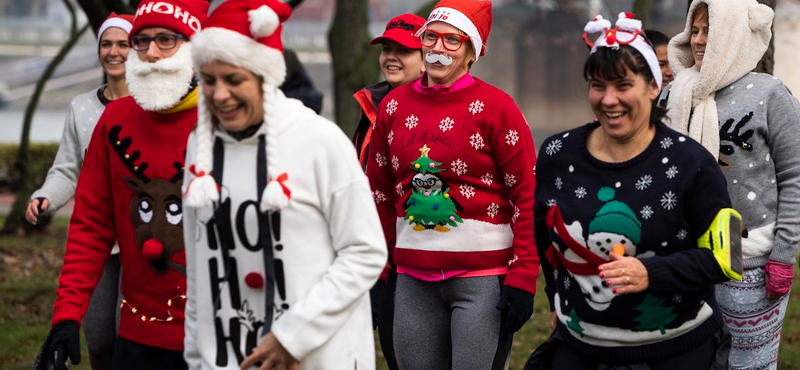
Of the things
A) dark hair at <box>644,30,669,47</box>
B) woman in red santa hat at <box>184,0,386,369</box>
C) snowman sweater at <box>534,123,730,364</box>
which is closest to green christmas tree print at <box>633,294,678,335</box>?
snowman sweater at <box>534,123,730,364</box>

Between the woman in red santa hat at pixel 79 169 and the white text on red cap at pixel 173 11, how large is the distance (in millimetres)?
1149

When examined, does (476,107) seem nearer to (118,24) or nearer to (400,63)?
(400,63)

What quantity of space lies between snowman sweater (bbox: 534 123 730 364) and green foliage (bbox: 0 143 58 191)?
13068mm

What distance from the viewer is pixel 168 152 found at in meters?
3.90

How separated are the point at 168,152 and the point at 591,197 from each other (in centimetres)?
153

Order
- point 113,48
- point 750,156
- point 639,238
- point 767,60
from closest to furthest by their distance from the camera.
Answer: point 639,238 < point 750,156 < point 113,48 < point 767,60

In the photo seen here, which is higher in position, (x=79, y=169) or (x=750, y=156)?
(x=750, y=156)

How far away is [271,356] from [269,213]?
41cm

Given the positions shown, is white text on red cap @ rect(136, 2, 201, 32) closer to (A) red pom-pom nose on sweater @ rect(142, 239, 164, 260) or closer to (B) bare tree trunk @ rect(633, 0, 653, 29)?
(A) red pom-pom nose on sweater @ rect(142, 239, 164, 260)

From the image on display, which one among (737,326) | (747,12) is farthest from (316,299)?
(747,12)

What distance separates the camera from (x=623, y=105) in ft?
11.5

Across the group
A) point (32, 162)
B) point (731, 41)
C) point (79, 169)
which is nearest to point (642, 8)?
point (731, 41)

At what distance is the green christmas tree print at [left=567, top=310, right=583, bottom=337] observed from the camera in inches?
144

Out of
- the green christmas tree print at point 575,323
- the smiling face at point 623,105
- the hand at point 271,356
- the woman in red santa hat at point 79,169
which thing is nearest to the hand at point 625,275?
the green christmas tree print at point 575,323
